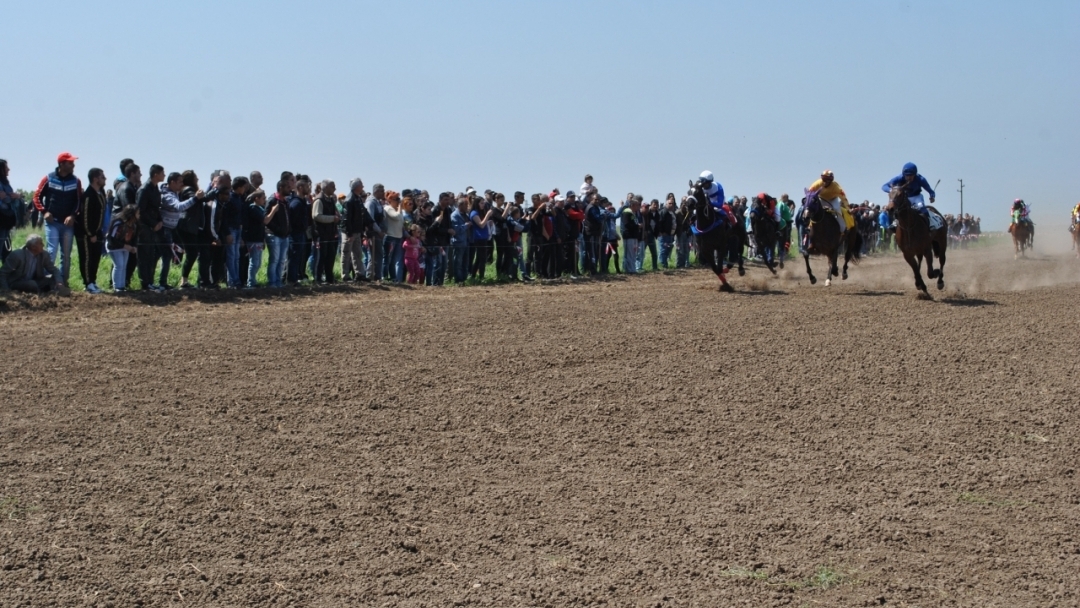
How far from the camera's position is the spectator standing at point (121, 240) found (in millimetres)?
15664

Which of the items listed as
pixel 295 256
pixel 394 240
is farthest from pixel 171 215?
pixel 394 240

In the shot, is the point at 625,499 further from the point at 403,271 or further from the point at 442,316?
the point at 403,271

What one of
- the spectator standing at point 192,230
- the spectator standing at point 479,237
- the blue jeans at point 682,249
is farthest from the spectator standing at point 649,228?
the spectator standing at point 192,230

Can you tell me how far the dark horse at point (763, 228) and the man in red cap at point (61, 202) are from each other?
45.9 feet

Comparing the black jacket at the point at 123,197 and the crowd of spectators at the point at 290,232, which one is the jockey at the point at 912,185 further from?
the black jacket at the point at 123,197

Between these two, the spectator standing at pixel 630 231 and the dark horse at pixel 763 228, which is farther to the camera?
the spectator standing at pixel 630 231

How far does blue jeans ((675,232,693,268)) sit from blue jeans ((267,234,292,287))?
13539 mm

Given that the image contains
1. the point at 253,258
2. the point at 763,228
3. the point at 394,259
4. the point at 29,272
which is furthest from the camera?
the point at 763,228

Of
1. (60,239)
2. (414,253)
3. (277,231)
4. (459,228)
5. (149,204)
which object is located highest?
(149,204)

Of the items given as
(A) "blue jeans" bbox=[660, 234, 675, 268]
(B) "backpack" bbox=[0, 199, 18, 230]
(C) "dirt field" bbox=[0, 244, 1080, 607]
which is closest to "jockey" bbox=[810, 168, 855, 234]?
(C) "dirt field" bbox=[0, 244, 1080, 607]

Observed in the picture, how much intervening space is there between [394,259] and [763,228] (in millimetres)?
8716

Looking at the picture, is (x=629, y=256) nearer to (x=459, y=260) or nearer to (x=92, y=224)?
(x=459, y=260)

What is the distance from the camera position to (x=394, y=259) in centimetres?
2017

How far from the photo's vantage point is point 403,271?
20125 millimetres
